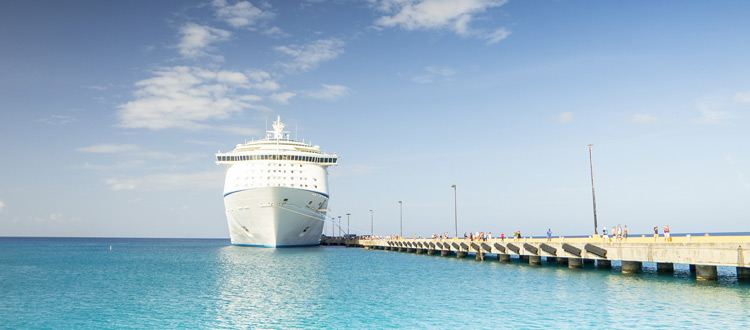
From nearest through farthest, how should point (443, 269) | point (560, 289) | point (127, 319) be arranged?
point (127, 319) < point (560, 289) < point (443, 269)

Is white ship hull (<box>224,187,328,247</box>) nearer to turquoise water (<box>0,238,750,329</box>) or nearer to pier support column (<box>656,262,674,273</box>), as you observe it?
turquoise water (<box>0,238,750,329</box>)

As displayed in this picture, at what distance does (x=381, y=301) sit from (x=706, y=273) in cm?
1704

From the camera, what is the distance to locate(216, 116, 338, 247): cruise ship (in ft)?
206

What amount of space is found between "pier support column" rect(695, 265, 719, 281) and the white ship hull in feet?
140

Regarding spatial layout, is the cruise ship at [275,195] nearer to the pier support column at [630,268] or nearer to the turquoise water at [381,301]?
the turquoise water at [381,301]

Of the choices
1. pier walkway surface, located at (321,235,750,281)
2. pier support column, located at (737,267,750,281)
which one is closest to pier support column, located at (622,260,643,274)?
pier walkway surface, located at (321,235,750,281)

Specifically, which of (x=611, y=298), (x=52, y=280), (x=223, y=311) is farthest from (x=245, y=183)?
(x=611, y=298)

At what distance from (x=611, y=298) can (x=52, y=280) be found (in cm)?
3372

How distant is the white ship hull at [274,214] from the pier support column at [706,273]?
1678 inches

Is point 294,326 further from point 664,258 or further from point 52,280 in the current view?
point 52,280

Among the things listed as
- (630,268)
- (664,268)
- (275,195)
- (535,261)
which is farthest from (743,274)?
(275,195)

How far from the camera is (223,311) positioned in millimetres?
22219

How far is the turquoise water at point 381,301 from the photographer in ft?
63.7

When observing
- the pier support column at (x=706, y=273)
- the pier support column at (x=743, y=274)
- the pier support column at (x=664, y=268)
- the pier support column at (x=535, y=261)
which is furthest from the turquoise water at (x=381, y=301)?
the pier support column at (x=535, y=261)
